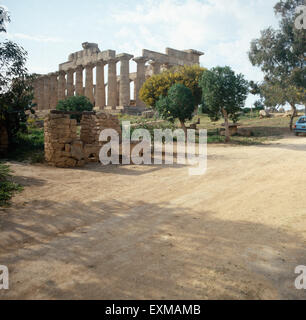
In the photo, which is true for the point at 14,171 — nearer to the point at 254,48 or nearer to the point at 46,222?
the point at 46,222

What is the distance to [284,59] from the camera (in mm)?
25156

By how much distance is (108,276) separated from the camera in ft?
10.2

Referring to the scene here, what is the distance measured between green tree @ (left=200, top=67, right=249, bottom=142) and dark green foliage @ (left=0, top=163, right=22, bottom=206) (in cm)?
1337

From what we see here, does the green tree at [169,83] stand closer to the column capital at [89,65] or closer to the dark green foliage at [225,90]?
the dark green foliage at [225,90]

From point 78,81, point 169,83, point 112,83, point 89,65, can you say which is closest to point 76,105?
point 169,83

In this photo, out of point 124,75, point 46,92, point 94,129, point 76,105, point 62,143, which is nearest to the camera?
point 62,143

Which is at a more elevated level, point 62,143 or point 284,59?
point 284,59

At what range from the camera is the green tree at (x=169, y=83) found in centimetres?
2453

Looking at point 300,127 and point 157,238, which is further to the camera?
point 300,127

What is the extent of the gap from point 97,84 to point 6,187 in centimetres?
3212

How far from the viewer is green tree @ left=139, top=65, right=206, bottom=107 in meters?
24.5

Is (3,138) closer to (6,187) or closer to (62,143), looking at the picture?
(62,143)
